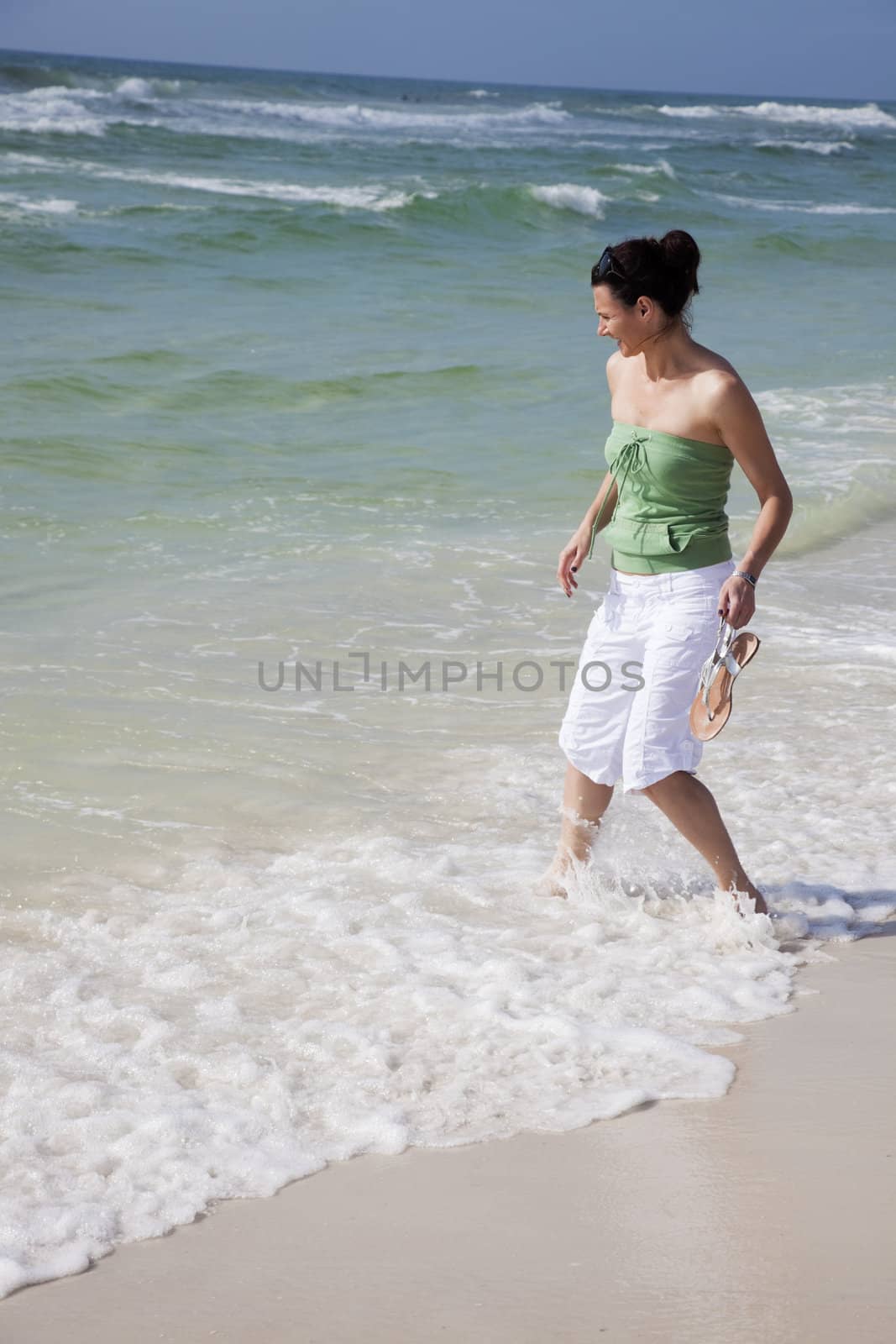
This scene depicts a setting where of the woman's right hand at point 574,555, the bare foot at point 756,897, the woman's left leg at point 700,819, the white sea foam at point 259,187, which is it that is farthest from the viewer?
the white sea foam at point 259,187

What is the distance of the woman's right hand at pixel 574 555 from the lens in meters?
4.08

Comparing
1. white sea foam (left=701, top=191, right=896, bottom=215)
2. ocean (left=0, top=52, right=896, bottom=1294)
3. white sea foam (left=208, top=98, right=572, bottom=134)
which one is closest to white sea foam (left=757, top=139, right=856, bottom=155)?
white sea foam (left=208, top=98, right=572, bottom=134)

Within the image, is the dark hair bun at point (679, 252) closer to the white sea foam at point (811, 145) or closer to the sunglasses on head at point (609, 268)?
the sunglasses on head at point (609, 268)

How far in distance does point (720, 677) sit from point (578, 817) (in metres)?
0.70

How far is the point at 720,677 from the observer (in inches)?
143

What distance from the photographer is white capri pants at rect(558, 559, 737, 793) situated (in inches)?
146

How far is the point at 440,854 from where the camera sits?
454cm

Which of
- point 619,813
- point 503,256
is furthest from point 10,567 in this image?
point 503,256

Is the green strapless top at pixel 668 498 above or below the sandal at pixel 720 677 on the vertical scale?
above

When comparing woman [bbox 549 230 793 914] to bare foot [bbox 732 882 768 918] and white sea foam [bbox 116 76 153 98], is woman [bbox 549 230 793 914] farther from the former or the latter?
white sea foam [bbox 116 76 153 98]

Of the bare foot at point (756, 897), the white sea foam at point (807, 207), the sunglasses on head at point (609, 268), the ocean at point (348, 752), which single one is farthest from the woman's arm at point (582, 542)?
the white sea foam at point (807, 207)

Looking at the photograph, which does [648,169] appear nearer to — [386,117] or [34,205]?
[34,205]

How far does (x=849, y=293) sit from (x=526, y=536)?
13.3 metres

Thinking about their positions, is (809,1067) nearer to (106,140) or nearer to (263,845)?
(263,845)
